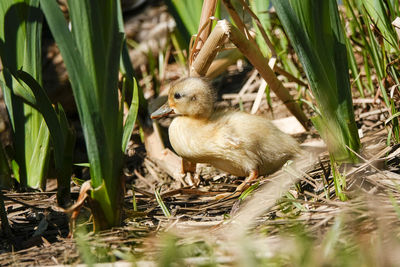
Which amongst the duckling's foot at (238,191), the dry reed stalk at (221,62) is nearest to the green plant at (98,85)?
the duckling's foot at (238,191)

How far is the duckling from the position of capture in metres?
2.87

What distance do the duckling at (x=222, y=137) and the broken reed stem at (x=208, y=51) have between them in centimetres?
7

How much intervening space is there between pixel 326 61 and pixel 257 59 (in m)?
0.53

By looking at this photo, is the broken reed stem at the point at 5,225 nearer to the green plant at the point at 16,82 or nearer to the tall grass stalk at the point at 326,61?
the green plant at the point at 16,82

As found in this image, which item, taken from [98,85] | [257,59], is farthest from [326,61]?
[98,85]

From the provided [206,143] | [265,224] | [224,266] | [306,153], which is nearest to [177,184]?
[206,143]

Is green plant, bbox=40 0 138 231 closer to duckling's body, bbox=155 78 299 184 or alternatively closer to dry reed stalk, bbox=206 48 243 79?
duckling's body, bbox=155 78 299 184

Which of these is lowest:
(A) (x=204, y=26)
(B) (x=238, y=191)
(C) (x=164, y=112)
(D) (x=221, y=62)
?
(B) (x=238, y=191)

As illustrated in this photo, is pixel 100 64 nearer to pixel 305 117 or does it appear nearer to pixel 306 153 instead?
pixel 306 153

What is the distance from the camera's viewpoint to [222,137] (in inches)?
113

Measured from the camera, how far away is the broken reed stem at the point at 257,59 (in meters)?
2.71

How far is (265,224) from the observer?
2154mm

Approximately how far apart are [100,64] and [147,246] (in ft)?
2.25

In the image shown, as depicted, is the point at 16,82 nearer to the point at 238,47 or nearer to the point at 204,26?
the point at 204,26
